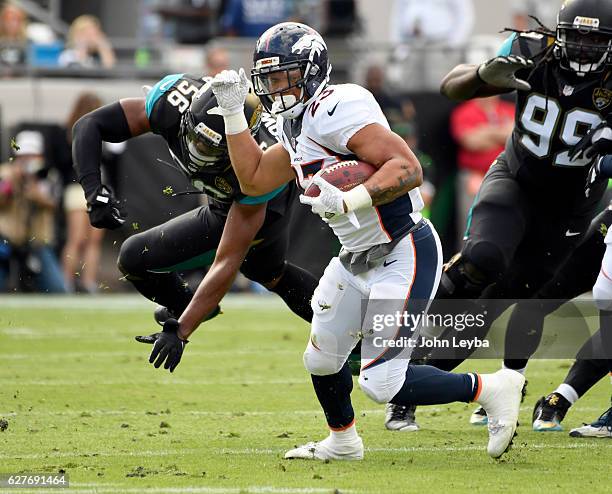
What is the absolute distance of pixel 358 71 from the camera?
12.1 m

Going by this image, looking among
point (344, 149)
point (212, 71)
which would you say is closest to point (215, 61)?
point (212, 71)

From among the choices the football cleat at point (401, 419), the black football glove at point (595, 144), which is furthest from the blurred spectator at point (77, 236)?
the black football glove at point (595, 144)

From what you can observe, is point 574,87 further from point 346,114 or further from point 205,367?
point 205,367

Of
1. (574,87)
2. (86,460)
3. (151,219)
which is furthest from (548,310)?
(151,219)

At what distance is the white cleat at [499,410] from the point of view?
446cm

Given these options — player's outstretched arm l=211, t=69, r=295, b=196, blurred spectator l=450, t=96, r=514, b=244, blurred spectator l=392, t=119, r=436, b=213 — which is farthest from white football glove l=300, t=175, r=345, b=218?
blurred spectator l=450, t=96, r=514, b=244

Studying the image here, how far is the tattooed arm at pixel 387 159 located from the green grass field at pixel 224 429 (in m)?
1.02

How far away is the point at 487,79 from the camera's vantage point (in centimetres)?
544

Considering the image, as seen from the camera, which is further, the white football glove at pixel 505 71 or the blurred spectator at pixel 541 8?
the blurred spectator at pixel 541 8

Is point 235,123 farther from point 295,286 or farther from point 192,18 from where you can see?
point 192,18

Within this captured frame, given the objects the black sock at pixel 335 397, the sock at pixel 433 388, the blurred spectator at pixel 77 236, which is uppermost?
the sock at pixel 433 388

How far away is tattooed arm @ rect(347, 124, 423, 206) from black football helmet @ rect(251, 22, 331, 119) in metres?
0.29

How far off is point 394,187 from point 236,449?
4.27 ft

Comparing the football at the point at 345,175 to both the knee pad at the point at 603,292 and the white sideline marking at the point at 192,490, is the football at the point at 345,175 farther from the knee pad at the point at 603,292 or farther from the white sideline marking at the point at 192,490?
the knee pad at the point at 603,292
